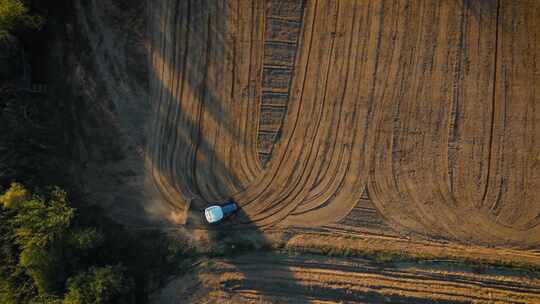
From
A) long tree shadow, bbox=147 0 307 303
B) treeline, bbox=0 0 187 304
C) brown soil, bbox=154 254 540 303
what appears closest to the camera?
treeline, bbox=0 0 187 304

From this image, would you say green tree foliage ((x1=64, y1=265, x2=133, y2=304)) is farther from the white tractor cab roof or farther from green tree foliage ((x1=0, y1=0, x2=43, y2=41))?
green tree foliage ((x1=0, y1=0, x2=43, y2=41))

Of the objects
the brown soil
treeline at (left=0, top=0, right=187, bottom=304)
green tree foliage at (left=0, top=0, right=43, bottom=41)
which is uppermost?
green tree foliage at (left=0, top=0, right=43, bottom=41)

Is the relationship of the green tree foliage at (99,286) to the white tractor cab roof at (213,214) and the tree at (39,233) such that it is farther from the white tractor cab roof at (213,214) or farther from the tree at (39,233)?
the white tractor cab roof at (213,214)

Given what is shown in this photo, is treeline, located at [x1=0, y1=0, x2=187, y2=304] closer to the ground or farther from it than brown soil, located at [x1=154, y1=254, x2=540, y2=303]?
farther from it

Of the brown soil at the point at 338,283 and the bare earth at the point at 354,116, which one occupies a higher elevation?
the bare earth at the point at 354,116

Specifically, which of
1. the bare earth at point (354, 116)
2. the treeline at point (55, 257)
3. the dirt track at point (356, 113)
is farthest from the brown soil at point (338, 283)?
the treeline at point (55, 257)

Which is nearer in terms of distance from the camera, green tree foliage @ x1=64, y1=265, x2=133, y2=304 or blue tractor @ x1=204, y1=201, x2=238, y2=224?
green tree foliage @ x1=64, y1=265, x2=133, y2=304

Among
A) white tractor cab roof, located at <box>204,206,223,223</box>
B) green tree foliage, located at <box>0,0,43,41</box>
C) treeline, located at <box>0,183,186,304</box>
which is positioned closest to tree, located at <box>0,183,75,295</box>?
treeline, located at <box>0,183,186,304</box>
